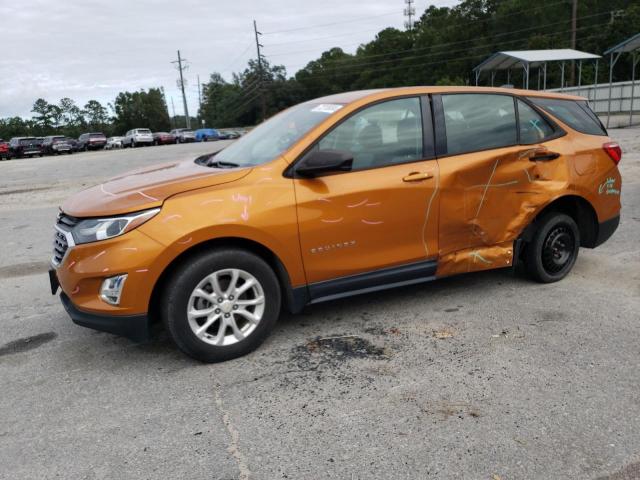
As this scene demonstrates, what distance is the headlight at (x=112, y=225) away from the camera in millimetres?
3234

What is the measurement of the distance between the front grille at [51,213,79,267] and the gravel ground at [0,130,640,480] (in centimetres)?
74

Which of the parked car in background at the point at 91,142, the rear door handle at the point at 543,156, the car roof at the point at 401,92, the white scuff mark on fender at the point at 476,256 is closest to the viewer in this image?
the car roof at the point at 401,92

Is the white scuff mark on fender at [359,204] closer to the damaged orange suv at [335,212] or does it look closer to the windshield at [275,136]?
the damaged orange suv at [335,212]

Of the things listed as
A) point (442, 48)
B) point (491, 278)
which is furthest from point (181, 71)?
point (491, 278)

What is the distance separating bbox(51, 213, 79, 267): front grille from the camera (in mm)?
3418

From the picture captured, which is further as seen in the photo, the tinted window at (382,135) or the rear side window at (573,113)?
the rear side window at (573,113)

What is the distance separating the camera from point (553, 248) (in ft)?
15.4

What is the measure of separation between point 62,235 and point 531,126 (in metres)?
3.73

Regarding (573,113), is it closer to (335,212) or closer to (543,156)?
(543,156)

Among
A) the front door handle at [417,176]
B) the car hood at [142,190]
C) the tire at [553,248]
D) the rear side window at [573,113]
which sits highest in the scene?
the rear side window at [573,113]

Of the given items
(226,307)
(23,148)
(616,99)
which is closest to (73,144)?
(23,148)

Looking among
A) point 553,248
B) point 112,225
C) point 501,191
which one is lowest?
point 553,248

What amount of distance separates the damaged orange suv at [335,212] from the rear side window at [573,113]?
0.01 meters

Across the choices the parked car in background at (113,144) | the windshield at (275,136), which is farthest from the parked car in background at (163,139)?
the windshield at (275,136)
